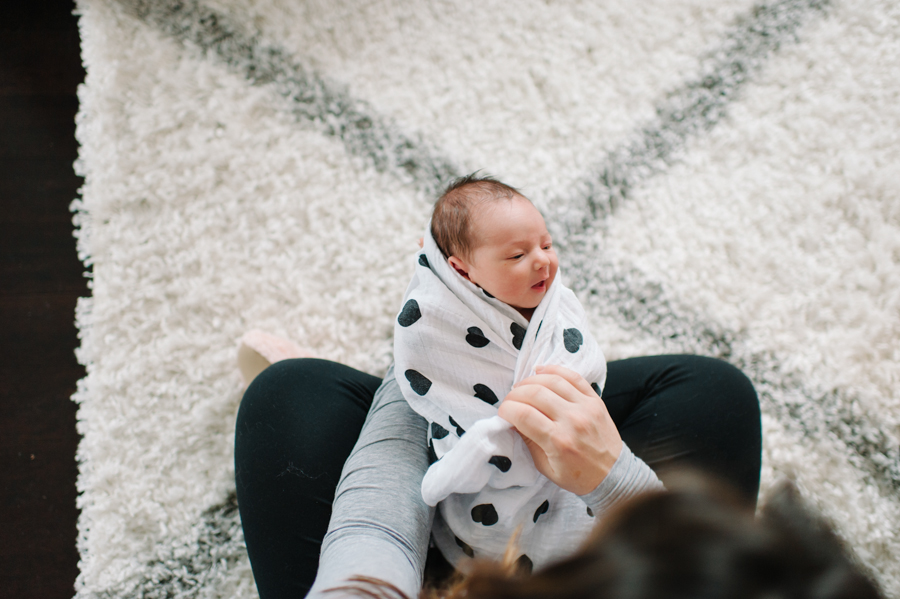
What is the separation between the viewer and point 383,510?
0.51 meters

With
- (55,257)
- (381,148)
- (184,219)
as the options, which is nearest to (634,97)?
(381,148)

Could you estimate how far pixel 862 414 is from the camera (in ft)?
2.85

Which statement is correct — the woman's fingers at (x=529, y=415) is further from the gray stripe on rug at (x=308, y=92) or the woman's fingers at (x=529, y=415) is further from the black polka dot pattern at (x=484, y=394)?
the gray stripe on rug at (x=308, y=92)

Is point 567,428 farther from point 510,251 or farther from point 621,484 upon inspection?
point 510,251

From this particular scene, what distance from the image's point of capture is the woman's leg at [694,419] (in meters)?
0.60

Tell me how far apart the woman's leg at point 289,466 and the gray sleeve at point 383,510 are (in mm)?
41

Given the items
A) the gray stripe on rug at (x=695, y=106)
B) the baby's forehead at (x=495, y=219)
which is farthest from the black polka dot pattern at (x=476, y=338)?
the gray stripe on rug at (x=695, y=106)

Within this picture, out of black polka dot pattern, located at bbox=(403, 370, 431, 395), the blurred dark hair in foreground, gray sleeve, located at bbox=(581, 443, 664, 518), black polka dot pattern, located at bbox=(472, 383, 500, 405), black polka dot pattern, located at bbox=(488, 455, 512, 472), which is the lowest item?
black polka dot pattern, located at bbox=(403, 370, 431, 395)

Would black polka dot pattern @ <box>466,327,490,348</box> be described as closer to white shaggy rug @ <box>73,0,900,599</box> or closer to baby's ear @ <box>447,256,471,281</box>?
baby's ear @ <box>447,256,471,281</box>

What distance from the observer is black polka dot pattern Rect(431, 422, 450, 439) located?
1.98 feet

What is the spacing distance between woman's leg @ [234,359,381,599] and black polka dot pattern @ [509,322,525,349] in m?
0.22

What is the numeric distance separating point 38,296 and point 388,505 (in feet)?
2.74

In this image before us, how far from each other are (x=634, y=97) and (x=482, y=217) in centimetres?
68

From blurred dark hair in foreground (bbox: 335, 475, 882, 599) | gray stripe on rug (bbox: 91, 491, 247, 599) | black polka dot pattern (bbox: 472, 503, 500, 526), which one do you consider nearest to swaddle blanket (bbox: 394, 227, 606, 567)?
black polka dot pattern (bbox: 472, 503, 500, 526)
